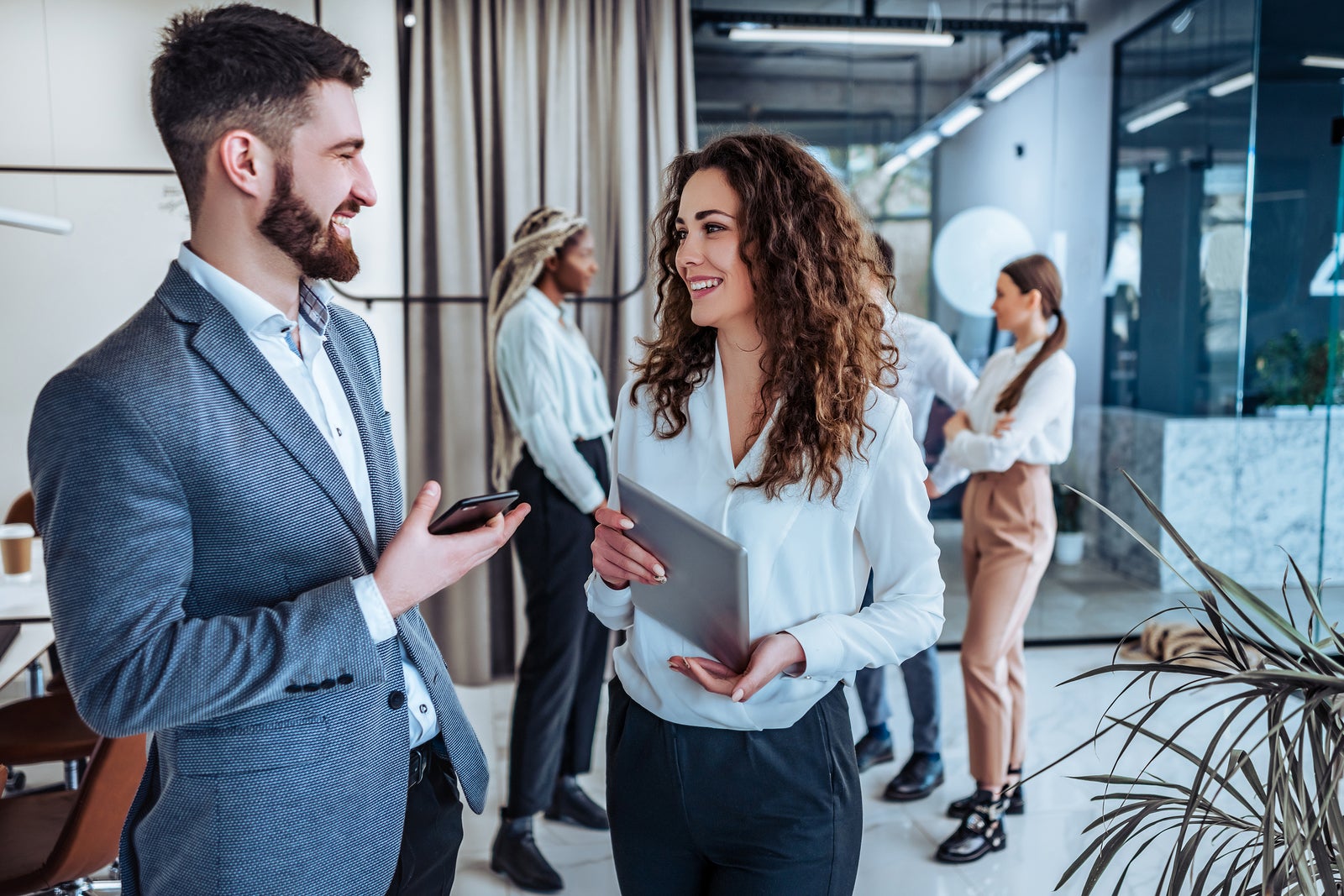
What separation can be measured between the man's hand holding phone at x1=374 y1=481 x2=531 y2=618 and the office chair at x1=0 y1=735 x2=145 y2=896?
1.00 m

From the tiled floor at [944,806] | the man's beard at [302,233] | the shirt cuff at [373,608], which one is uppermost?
the man's beard at [302,233]

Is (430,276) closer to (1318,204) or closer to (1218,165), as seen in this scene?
(1218,165)

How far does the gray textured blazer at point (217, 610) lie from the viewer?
38.5 inches

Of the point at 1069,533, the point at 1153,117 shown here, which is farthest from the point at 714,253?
the point at 1153,117

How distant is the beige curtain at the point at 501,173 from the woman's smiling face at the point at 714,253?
2.71 m

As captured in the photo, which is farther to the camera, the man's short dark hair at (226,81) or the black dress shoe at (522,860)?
the black dress shoe at (522,860)

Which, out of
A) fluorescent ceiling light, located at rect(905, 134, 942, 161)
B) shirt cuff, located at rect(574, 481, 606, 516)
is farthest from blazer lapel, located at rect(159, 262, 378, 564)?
fluorescent ceiling light, located at rect(905, 134, 942, 161)

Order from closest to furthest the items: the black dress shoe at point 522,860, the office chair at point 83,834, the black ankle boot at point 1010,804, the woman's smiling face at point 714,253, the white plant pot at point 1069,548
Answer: the woman's smiling face at point 714,253, the office chair at point 83,834, the black dress shoe at point 522,860, the black ankle boot at point 1010,804, the white plant pot at point 1069,548

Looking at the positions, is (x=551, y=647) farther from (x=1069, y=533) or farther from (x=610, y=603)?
(x=1069, y=533)

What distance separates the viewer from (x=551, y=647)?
9.00 ft

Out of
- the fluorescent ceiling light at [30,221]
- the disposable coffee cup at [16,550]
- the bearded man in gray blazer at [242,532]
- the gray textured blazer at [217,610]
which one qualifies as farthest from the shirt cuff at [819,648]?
the fluorescent ceiling light at [30,221]

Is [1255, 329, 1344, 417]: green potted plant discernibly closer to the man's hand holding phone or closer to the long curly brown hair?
the long curly brown hair

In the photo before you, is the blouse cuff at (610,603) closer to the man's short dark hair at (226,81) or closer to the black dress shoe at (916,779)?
the man's short dark hair at (226,81)

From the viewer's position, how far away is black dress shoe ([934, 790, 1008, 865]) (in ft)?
8.73
